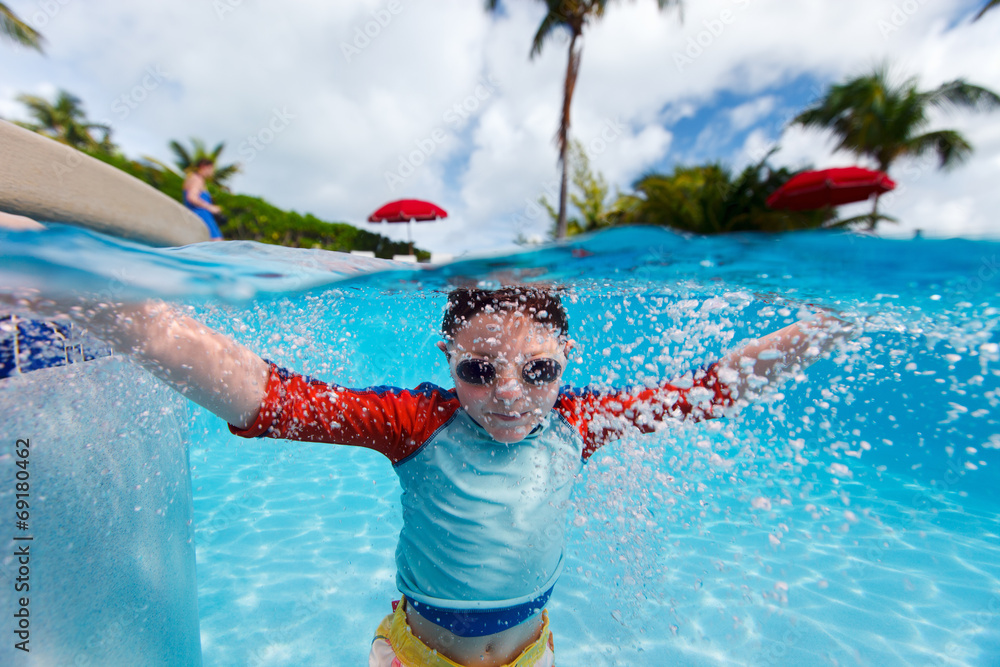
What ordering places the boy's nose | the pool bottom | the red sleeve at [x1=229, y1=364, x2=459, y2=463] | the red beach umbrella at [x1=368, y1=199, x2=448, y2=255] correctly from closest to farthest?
the red sleeve at [x1=229, y1=364, x2=459, y2=463]
the boy's nose
the pool bottom
the red beach umbrella at [x1=368, y1=199, x2=448, y2=255]

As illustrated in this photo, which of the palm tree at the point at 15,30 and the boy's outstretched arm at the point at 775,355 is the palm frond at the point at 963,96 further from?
the palm tree at the point at 15,30

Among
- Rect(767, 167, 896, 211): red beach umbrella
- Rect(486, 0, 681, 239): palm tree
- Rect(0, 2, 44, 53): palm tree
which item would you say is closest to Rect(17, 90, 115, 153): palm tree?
Rect(0, 2, 44, 53): palm tree

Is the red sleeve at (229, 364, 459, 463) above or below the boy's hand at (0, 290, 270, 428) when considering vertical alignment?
below

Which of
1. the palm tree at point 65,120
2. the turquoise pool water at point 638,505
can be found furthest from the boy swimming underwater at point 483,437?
the palm tree at point 65,120

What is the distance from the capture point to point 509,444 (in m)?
2.02

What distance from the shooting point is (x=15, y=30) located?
655 inches

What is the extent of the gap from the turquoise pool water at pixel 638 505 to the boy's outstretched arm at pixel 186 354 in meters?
0.34

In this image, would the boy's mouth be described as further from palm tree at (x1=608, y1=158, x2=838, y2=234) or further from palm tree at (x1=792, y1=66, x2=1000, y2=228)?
palm tree at (x1=792, y1=66, x2=1000, y2=228)

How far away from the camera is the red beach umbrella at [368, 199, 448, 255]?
11953 mm

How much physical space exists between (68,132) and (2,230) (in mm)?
54537

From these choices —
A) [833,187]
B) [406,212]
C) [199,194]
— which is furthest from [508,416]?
[833,187]

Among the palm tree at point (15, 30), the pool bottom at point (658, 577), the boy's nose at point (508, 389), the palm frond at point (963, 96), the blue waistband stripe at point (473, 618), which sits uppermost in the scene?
the palm tree at point (15, 30)

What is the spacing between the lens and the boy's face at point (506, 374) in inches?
76.6

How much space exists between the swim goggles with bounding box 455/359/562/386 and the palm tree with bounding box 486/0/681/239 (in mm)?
→ 15550
